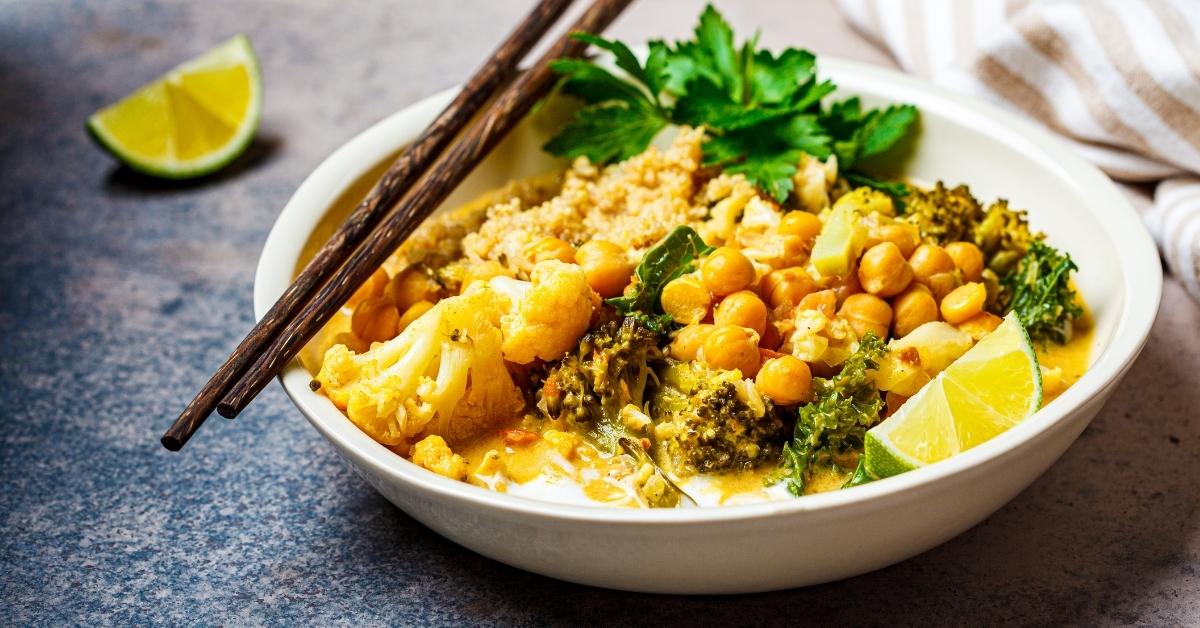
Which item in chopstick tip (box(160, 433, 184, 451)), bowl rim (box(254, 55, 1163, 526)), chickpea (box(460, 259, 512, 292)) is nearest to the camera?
bowl rim (box(254, 55, 1163, 526))

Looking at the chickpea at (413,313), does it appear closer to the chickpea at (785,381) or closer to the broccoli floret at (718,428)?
the broccoli floret at (718,428)

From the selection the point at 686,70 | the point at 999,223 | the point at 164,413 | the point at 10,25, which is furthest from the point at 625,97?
the point at 10,25

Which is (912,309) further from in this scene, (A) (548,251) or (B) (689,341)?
(A) (548,251)

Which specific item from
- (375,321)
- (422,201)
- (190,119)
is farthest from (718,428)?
(190,119)

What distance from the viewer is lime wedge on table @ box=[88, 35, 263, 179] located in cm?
409

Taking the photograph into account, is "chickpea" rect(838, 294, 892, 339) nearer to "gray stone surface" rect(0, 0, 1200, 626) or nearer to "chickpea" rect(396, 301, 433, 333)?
"gray stone surface" rect(0, 0, 1200, 626)

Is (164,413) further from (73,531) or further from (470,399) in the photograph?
(470,399)

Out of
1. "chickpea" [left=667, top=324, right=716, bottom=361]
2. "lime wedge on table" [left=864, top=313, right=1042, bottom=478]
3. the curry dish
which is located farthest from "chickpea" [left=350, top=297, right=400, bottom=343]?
"lime wedge on table" [left=864, top=313, right=1042, bottom=478]

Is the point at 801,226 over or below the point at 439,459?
over

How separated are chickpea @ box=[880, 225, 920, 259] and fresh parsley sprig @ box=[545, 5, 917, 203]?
402 mm

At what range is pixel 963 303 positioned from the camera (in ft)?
8.58

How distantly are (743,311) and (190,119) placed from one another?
2.53 meters

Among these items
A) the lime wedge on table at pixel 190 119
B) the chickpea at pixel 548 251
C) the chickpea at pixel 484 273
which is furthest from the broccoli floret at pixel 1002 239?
the lime wedge on table at pixel 190 119

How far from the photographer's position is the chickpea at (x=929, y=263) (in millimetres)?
2678
